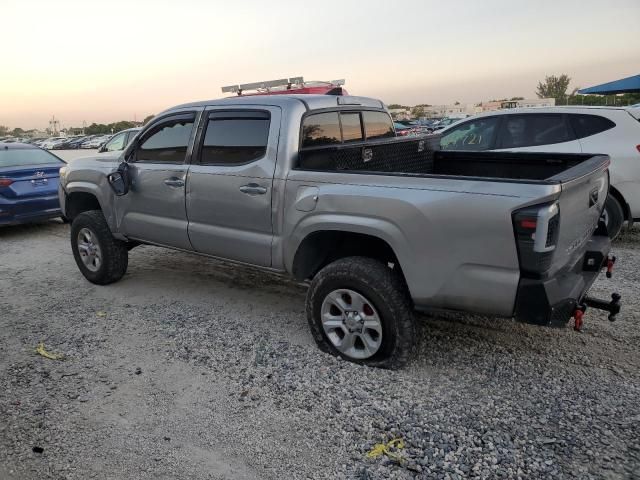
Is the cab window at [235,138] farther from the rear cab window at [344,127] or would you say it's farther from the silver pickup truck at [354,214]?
the rear cab window at [344,127]

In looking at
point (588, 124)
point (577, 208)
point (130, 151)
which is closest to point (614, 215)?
point (588, 124)

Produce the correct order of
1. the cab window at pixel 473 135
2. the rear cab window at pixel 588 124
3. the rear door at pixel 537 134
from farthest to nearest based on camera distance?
the cab window at pixel 473 135, the rear door at pixel 537 134, the rear cab window at pixel 588 124

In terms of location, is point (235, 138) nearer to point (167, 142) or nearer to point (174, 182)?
point (174, 182)

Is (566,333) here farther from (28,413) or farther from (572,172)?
(28,413)

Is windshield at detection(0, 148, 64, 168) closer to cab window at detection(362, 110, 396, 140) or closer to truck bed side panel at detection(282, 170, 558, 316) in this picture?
cab window at detection(362, 110, 396, 140)

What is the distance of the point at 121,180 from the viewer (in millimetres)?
4871

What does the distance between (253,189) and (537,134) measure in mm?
4432

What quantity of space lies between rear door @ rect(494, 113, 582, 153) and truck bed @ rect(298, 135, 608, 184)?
2.37 m

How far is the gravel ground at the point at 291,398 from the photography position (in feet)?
8.47

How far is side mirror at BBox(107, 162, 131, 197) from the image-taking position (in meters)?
4.85

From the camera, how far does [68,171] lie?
554cm

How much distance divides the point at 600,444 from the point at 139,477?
2.34 metres

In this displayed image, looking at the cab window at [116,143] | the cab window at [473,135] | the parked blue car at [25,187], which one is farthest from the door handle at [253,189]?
the cab window at [116,143]

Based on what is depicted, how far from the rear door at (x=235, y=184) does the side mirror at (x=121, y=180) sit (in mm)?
905
